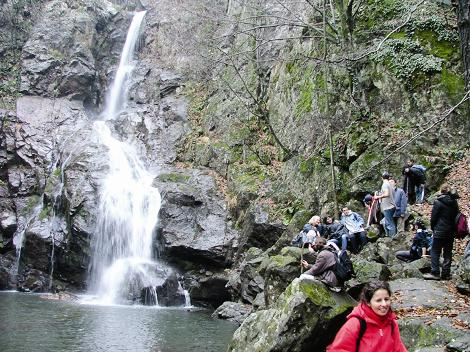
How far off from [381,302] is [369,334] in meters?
0.26

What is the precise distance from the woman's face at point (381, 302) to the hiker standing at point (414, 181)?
987 cm

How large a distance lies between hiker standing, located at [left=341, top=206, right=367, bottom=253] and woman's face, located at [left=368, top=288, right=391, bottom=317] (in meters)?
8.21

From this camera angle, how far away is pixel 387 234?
11664 millimetres

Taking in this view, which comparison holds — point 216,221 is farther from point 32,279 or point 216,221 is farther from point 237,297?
point 32,279

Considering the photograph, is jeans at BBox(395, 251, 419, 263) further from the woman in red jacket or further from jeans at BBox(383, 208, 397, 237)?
the woman in red jacket

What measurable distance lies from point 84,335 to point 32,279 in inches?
361

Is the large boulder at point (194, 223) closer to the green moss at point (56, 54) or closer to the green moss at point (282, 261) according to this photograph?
the green moss at point (282, 261)

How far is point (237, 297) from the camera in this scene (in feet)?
50.6

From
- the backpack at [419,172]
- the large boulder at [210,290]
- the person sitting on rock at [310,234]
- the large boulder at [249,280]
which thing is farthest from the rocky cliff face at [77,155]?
A: the backpack at [419,172]

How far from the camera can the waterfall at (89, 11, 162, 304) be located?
17.1 m

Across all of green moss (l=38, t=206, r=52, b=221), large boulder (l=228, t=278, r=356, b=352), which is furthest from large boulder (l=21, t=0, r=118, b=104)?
large boulder (l=228, t=278, r=356, b=352)

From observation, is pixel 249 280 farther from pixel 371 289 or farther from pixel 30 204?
pixel 30 204

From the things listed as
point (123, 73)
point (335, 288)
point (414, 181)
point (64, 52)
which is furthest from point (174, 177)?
point (335, 288)

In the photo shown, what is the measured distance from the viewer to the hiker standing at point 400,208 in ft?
37.6
